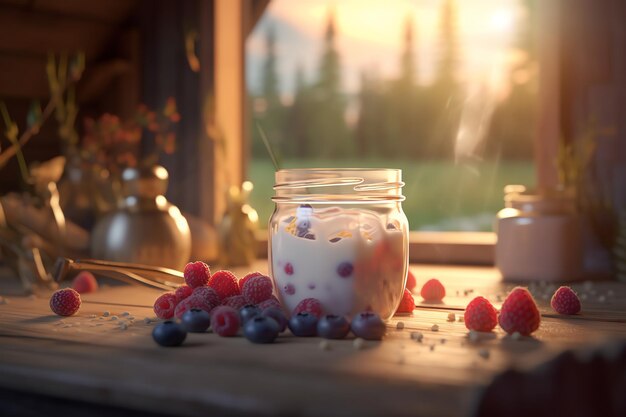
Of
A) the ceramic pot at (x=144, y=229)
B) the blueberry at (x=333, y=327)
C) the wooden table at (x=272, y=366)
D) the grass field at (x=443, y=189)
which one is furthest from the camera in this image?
the grass field at (x=443, y=189)

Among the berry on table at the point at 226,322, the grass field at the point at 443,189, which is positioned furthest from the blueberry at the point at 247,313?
the grass field at the point at 443,189

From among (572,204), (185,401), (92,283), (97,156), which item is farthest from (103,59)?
(185,401)

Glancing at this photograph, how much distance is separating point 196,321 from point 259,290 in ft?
0.40

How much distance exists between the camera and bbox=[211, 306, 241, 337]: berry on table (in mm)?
941

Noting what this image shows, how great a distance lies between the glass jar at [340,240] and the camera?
3.18 ft

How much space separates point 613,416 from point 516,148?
325 centimetres

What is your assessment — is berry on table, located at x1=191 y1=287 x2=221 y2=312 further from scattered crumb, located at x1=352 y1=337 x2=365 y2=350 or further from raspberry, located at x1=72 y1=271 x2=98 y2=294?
raspberry, located at x1=72 y1=271 x2=98 y2=294

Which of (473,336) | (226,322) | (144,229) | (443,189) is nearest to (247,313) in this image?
(226,322)

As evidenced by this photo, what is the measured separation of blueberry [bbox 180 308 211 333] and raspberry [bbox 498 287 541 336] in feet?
1.23

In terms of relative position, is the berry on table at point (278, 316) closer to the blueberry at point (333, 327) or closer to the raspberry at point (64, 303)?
the blueberry at point (333, 327)

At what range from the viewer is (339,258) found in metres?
0.96

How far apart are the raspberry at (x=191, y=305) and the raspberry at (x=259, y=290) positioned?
0.18ft

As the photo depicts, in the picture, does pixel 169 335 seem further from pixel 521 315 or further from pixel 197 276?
pixel 521 315

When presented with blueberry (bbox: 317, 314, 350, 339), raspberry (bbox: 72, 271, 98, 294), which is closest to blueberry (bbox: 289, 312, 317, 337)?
blueberry (bbox: 317, 314, 350, 339)
